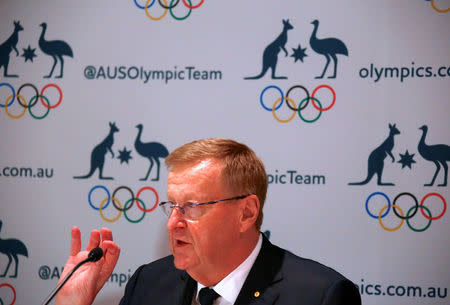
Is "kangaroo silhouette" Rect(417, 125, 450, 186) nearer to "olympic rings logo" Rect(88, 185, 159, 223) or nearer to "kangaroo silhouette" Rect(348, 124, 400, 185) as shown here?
"kangaroo silhouette" Rect(348, 124, 400, 185)

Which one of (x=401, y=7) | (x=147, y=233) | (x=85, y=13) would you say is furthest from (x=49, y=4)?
(x=401, y=7)

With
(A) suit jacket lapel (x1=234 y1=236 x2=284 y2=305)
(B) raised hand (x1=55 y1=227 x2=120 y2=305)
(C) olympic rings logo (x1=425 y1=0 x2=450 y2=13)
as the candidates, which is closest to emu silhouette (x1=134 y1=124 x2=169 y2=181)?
(B) raised hand (x1=55 y1=227 x2=120 y2=305)

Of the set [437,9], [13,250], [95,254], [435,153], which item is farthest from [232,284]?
[437,9]

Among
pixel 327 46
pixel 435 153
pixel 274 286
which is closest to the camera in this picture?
pixel 274 286

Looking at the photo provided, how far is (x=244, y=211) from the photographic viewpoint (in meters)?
2.20

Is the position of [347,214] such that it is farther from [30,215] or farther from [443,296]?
[30,215]

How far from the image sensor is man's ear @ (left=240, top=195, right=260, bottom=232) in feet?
7.21

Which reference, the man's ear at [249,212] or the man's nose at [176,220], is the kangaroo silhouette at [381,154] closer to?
the man's ear at [249,212]

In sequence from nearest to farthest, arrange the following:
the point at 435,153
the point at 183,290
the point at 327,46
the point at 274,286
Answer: the point at 274,286, the point at 183,290, the point at 435,153, the point at 327,46

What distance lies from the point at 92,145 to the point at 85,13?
798 millimetres

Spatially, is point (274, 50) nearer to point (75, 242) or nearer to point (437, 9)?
point (437, 9)

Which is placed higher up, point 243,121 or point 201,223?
point 243,121

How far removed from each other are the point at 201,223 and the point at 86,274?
1.67 feet

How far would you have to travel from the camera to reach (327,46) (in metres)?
2.95
